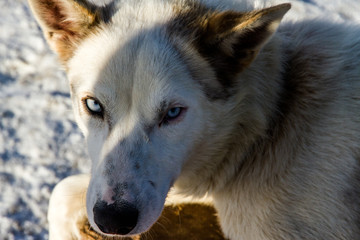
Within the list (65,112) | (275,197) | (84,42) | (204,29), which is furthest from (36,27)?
(275,197)

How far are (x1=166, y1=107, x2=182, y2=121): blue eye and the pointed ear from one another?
315 millimetres

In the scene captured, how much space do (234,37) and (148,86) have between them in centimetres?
51

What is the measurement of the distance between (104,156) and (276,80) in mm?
1073

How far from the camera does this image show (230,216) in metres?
2.83

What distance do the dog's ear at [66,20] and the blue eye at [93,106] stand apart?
366 millimetres

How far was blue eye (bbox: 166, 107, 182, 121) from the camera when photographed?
7.78ft

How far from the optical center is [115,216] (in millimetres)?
2139

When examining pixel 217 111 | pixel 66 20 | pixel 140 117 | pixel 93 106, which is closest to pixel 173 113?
pixel 140 117

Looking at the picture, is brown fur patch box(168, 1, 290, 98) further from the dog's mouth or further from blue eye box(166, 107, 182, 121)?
the dog's mouth

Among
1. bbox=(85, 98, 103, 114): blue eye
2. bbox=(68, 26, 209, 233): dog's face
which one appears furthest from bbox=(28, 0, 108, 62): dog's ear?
bbox=(85, 98, 103, 114): blue eye

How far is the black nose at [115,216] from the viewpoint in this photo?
2137 mm

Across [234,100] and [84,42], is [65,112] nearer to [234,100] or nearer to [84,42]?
[84,42]

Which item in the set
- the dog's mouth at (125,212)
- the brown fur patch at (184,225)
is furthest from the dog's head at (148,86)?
the brown fur patch at (184,225)

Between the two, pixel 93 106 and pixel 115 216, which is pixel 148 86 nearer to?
pixel 93 106
